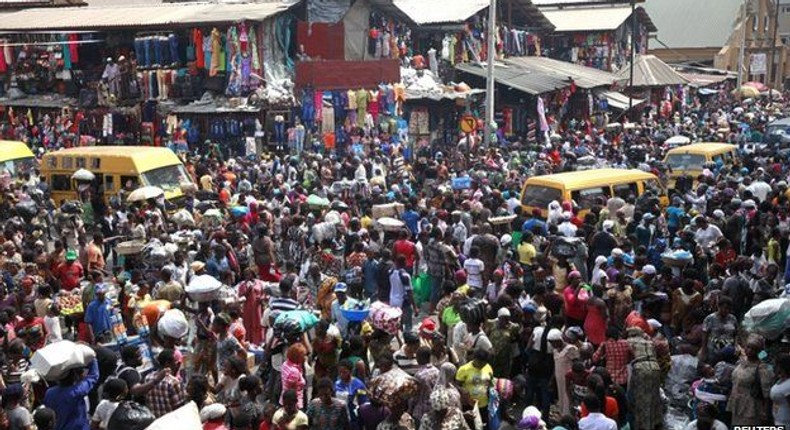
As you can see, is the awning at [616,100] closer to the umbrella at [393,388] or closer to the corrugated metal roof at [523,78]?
the corrugated metal roof at [523,78]

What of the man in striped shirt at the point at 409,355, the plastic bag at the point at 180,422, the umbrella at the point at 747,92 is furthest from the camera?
the umbrella at the point at 747,92

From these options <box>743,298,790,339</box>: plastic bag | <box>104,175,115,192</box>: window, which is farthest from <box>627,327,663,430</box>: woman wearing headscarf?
<box>104,175,115,192</box>: window

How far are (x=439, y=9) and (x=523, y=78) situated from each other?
4101 mm

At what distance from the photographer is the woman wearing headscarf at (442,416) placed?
7.14 meters

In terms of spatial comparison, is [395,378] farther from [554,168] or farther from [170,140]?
[170,140]

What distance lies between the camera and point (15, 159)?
20.2 m

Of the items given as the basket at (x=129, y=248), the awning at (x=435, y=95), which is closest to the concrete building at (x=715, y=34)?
the awning at (x=435, y=95)

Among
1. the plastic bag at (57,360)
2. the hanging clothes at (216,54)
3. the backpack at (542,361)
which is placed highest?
the hanging clothes at (216,54)

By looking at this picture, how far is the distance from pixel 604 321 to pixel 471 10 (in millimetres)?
23320

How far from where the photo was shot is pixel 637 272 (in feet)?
36.8

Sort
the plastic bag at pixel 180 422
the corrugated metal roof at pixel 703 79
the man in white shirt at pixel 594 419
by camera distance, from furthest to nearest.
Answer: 1. the corrugated metal roof at pixel 703 79
2. the man in white shirt at pixel 594 419
3. the plastic bag at pixel 180 422

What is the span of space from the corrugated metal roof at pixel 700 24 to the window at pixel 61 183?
5416cm

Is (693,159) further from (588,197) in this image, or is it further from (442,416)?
(442,416)

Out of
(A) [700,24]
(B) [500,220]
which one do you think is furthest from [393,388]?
(A) [700,24]
